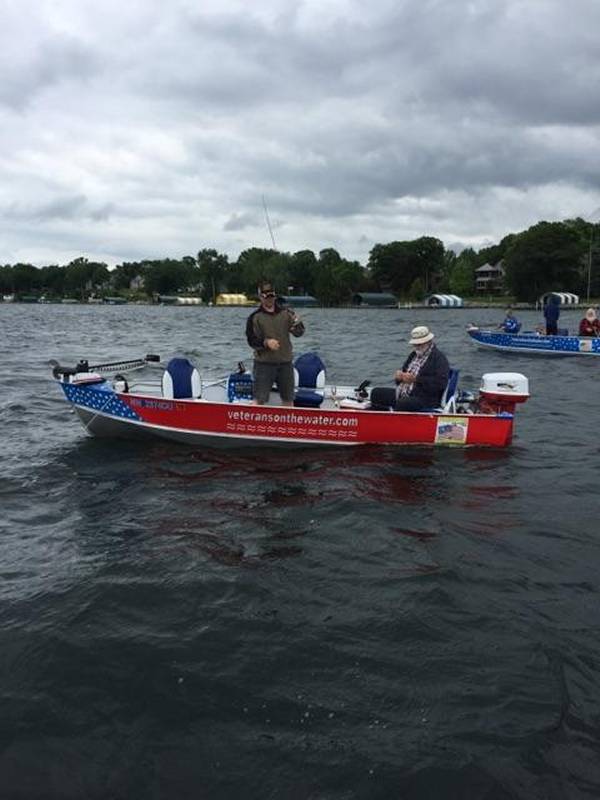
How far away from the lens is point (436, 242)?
5487 inches

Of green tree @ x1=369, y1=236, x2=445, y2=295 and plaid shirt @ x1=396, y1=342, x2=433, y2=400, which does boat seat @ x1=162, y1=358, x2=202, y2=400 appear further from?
green tree @ x1=369, y1=236, x2=445, y2=295

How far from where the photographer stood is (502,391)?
35.4 ft

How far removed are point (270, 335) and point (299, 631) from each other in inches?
218

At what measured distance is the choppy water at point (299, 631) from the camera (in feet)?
12.6

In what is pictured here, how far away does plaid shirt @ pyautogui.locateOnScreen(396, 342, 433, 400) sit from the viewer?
10539mm

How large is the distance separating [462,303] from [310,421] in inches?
4443

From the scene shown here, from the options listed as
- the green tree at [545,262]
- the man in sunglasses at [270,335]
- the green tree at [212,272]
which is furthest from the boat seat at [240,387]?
the green tree at [212,272]

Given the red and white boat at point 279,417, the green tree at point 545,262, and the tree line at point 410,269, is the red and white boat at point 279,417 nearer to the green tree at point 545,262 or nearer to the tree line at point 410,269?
the tree line at point 410,269

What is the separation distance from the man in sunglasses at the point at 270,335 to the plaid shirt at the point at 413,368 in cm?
187

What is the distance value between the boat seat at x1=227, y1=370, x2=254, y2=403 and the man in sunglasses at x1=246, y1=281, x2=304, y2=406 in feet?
4.10

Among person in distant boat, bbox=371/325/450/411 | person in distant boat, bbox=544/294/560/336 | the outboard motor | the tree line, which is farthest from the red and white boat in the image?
the tree line

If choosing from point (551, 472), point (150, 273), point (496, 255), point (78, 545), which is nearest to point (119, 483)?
Answer: point (78, 545)

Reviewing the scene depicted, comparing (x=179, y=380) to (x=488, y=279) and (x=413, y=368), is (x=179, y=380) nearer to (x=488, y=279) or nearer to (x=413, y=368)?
(x=413, y=368)

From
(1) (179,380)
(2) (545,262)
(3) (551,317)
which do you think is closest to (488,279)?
(2) (545,262)
